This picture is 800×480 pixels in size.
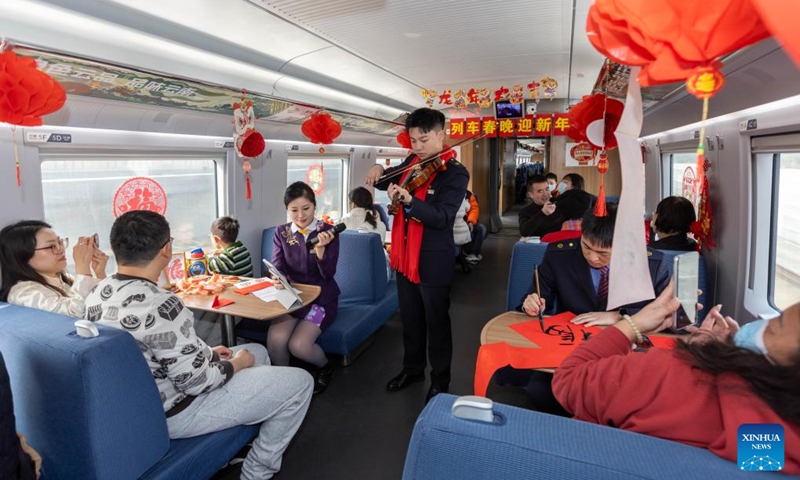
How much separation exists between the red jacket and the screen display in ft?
23.6

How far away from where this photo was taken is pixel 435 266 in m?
3.54

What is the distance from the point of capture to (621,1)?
2.99 feet

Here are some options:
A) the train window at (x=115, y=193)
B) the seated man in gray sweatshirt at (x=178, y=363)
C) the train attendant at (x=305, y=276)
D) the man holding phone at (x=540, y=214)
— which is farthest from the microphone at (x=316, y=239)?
the man holding phone at (x=540, y=214)

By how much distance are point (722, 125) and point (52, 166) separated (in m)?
5.64

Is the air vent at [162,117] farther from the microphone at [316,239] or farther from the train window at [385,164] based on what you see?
the train window at [385,164]

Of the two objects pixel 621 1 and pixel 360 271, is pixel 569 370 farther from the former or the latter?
pixel 360 271

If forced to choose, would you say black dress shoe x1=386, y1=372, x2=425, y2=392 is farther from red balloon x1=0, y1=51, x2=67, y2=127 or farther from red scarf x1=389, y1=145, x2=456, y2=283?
red balloon x1=0, y1=51, x2=67, y2=127

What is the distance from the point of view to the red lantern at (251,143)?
494 cm

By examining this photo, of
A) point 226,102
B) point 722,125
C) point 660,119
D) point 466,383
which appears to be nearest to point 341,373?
point 466,383

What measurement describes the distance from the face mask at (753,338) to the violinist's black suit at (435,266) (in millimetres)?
2226

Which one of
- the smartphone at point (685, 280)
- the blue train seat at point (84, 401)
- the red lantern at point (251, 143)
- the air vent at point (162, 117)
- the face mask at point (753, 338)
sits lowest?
the blue train seat at point (84, 401)

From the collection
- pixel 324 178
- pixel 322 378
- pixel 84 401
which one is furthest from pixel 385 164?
pixel 84 401

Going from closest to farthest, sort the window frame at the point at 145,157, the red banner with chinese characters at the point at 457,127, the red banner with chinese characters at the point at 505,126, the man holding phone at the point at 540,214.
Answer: the window frame at the point at 145,157 < the man holding phone at the point at 540,214 < the red banner with chinese characters at the point at 505,126 < the red banner with chinese characters at the point at 457,127

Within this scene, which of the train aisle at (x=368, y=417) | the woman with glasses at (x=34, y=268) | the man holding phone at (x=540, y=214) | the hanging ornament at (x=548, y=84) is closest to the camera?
the woman with glasses at (x=34, y=268)
